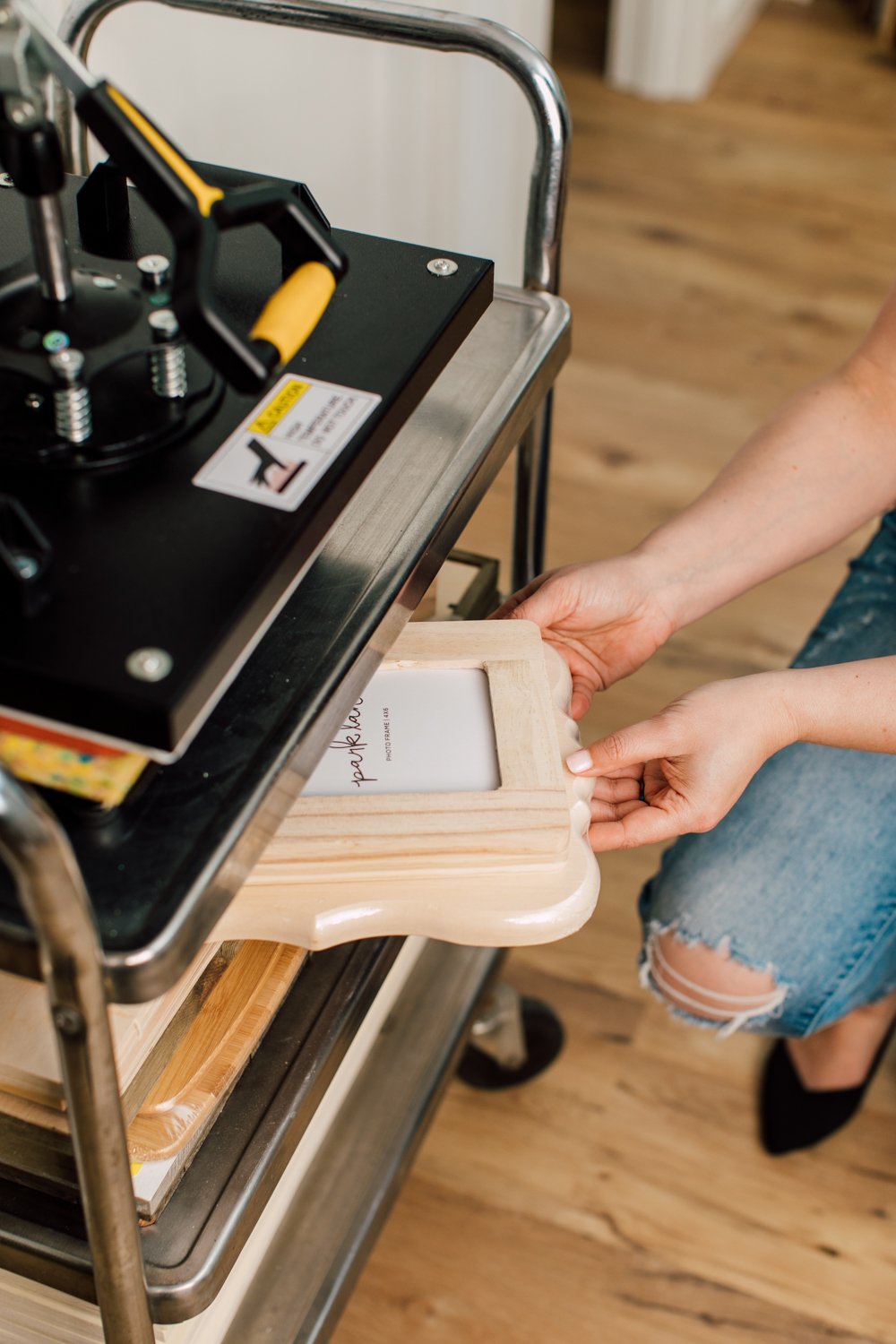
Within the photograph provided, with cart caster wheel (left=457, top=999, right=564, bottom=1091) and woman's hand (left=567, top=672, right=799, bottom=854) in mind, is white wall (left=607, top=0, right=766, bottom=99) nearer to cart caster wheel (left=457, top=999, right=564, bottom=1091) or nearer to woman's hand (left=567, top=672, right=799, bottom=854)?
cart caster wheel (left=457, top=999, right=564, bottom=1091)

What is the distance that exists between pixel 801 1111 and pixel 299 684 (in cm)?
82

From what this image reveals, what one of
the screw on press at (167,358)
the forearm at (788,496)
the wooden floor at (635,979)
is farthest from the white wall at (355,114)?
the screw on press at (167,358)

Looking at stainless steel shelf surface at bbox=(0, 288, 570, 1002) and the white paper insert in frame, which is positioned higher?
stainless steel shelf surface at bbox=(0, 288, 570, 1002)

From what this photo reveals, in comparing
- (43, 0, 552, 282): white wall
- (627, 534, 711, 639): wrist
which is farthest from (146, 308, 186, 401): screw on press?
(43, 0, 552, 282): white wall

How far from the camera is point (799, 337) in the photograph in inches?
84.5

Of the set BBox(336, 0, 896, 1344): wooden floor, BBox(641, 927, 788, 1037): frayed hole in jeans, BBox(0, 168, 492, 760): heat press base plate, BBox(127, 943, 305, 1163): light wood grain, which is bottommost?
BBox(336, 0, 896, 1344): wooden floor

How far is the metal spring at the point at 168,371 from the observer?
1.63 feet

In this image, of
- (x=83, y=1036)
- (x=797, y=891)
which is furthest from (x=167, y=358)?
(x=797, y=891)

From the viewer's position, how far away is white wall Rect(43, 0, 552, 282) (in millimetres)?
1136

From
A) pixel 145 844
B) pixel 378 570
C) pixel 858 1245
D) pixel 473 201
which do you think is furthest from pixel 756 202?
pixel 145 844

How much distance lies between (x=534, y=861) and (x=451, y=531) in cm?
17

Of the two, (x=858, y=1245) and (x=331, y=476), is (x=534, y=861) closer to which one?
(x=331, y=476)

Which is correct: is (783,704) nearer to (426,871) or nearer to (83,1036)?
(426,871)

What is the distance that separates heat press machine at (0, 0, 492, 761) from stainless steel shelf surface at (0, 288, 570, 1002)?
0.05m
